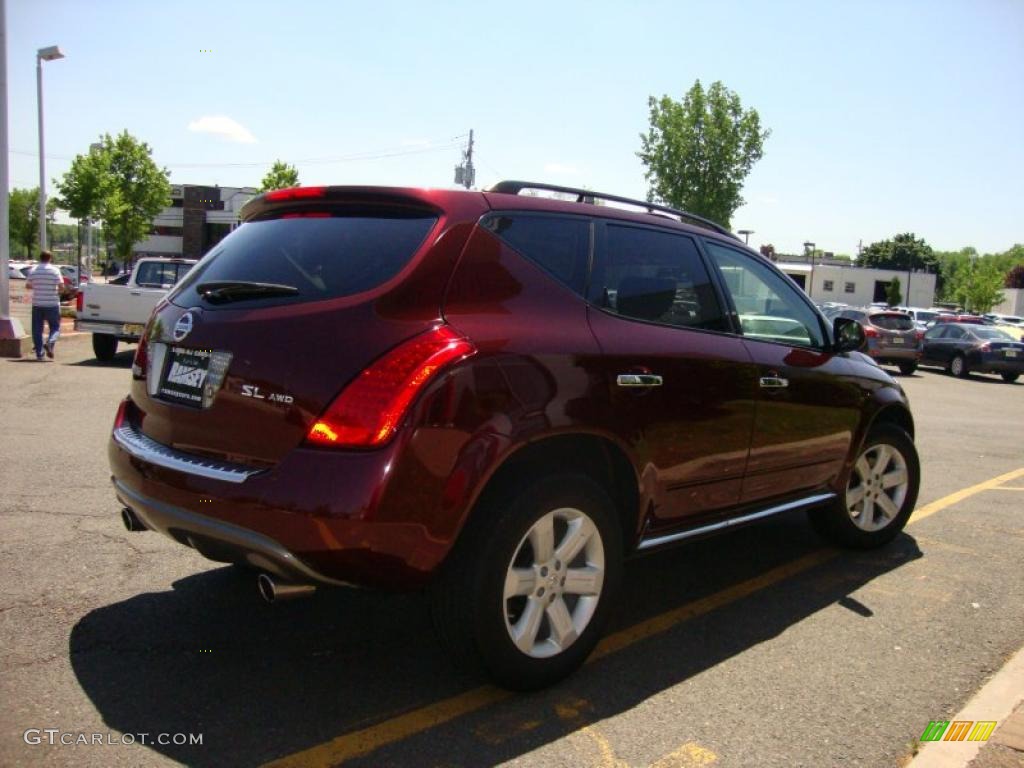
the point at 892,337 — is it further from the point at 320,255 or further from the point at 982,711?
the point at 320,255

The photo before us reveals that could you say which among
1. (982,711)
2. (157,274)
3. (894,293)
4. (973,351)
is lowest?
(982,711)

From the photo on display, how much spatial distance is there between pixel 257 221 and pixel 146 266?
12.7 meters

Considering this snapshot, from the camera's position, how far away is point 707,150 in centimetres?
4294

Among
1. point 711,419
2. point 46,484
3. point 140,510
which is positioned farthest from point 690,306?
point 46,484

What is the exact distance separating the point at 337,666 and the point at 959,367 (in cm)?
2349

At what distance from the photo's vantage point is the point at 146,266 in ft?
49.3

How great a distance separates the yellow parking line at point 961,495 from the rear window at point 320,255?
4672 mm

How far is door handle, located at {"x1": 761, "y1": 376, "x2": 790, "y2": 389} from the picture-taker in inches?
160

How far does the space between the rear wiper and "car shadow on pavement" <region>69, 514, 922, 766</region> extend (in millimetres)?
1295

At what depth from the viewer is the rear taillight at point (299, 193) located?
Result: 331 cm

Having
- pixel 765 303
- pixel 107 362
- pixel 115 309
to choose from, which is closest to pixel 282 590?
pixel 765 303

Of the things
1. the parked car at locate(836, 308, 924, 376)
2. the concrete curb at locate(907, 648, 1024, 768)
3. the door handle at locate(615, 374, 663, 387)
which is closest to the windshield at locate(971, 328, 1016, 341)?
the parked car at locate(836, 308, 924, 376)

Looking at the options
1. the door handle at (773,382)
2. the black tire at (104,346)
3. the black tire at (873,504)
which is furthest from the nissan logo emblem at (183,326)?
the black tire at (104,346)

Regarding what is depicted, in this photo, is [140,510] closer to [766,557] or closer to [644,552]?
[644,552]
